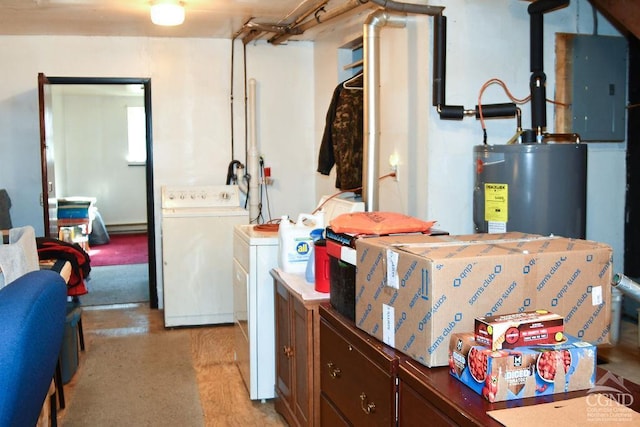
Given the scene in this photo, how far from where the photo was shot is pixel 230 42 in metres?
5.29

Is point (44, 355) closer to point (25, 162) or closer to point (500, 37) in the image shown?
point (500, 37)

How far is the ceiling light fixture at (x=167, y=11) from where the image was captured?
12.8 feet

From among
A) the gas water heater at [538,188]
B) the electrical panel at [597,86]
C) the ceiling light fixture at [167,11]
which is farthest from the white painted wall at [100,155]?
the gas water heater at [538,188]

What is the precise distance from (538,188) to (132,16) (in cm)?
308

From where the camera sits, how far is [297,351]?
2.82 meters

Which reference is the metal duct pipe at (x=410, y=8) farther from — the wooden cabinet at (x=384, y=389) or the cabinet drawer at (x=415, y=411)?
the cabinet drawer at (x=415, y=411)

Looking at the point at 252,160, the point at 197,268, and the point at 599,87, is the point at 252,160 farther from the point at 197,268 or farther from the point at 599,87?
the point at 599,87

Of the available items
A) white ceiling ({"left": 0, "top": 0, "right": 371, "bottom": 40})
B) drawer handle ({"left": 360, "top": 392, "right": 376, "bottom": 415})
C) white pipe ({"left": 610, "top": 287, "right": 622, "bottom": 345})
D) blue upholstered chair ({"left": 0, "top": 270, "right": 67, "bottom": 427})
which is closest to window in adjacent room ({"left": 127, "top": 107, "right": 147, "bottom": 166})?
white ceiling ({"left": 0, "top": 0, "right": 371, "bottom": 40})

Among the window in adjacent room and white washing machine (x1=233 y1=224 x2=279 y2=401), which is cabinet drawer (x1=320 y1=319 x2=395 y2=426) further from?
the window in adjacent room

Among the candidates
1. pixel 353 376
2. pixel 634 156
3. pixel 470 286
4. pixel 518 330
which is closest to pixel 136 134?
pixel 634 156

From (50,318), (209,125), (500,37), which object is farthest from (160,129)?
(50,318)

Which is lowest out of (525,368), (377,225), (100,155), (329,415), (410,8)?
(329,415)

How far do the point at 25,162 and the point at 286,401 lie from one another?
135 inches

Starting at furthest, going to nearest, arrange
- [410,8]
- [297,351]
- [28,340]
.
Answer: [410,8]
[297,351]
[28,340]
